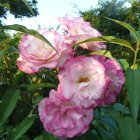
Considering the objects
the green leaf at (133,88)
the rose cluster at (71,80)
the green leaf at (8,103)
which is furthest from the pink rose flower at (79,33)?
the green leaf at (8,103)

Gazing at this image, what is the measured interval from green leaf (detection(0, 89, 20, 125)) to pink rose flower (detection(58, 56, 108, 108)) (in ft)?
0.51

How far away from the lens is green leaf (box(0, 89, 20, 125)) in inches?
34.3

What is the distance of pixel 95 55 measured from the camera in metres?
0.86

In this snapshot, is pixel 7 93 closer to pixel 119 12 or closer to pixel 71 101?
pixel 71 101

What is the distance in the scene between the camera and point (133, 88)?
0.79 metres

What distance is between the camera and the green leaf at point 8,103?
87 cm

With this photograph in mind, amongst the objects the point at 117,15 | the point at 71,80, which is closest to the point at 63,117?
the point at 71,80

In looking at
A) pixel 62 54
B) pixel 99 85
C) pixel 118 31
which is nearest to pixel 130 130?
pixel 99 85

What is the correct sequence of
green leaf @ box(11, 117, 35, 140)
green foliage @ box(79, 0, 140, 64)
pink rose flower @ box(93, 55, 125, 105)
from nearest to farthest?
pink rose flower @ box(93, 55, 125, 105), green leaf @ box(11, 117, 35, 140), green foliage @ box(79, 0, 140, 64)

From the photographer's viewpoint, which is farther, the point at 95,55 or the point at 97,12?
the point at 97,12

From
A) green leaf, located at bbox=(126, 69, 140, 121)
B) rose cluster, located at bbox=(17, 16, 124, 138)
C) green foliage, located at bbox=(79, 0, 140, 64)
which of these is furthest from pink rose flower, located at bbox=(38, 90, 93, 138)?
green foliage, located at bbox=(79, 0, 140, 64)

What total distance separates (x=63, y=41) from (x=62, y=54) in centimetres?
4

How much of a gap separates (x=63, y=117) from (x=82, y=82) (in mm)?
104

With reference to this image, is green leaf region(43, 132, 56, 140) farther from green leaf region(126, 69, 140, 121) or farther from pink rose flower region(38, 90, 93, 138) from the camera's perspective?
green leaf region(126, 69, 140, 121)
